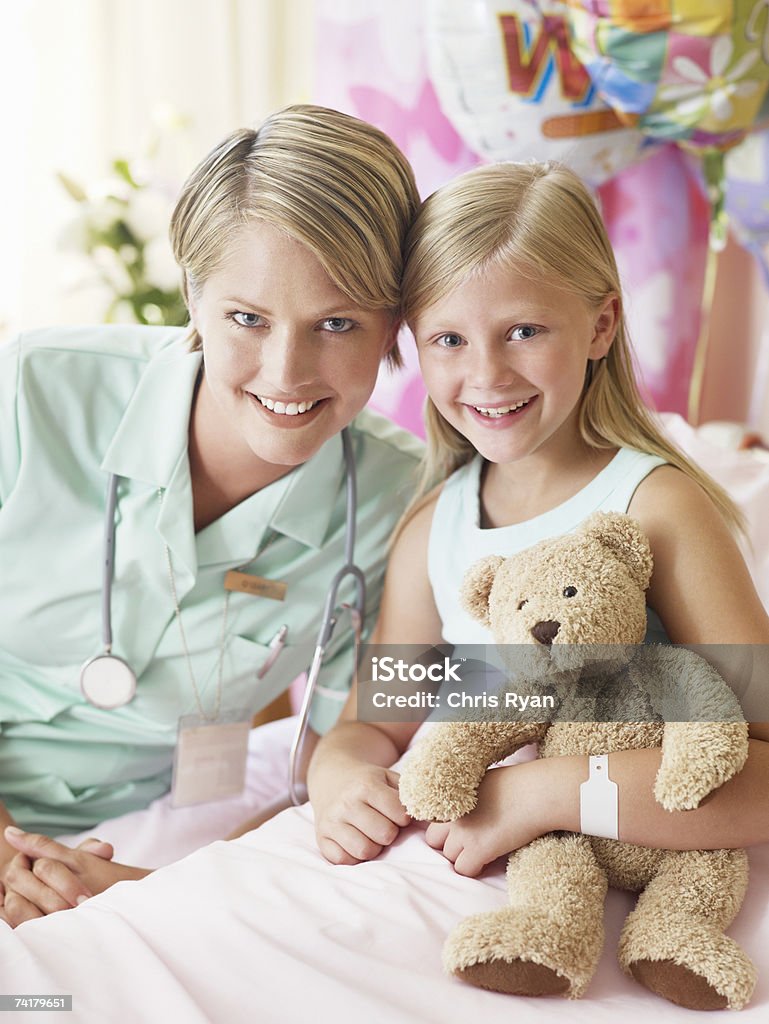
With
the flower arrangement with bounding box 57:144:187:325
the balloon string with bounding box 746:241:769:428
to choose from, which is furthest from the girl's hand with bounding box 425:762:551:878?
the flower arrangement with bounding box 57:144:187:325

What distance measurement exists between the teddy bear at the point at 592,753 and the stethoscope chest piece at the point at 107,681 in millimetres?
490

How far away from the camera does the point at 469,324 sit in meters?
1.04

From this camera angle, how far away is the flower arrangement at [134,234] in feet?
6.86

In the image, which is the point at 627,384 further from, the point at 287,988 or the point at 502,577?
the point at 287,988

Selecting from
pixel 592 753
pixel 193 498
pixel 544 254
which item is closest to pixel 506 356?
pixel 544 254

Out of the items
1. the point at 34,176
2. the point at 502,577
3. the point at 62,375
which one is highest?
the point at 34,176

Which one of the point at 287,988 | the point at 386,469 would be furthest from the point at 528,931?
the point at 386,469

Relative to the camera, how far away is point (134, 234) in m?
2.11

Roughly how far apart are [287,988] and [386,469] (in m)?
0.74

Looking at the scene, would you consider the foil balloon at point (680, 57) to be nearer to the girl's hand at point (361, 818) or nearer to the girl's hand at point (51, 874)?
the girl's hand at point (361, 818)

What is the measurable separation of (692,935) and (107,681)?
760mm

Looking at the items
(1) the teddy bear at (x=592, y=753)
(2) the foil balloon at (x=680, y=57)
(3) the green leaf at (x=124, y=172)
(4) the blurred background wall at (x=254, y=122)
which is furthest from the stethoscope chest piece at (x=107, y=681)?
(3) the green leaf at (x=124, y=172)

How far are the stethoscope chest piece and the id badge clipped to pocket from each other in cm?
11

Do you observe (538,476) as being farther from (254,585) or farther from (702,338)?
(702,338)
